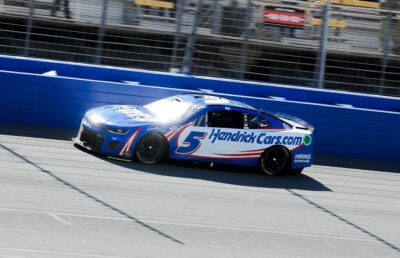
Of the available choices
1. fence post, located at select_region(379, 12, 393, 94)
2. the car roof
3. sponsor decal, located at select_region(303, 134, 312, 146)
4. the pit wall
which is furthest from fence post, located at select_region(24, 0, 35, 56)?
fence post, located at select_region(379, 12, 393, 94)

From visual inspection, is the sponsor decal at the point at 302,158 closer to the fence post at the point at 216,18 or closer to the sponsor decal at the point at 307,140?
the sponsor decal at the point at 307,140

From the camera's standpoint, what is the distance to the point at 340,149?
1641cm

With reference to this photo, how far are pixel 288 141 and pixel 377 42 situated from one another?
497cm

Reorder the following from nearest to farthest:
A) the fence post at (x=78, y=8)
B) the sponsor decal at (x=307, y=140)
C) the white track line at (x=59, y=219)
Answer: the white track line at (x=59, y=219)
the sponsor decal at (x=307, y=140)
the fence post at (x=78, y=8)

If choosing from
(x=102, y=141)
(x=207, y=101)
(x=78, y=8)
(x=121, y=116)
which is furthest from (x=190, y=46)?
(x=102, y=141)

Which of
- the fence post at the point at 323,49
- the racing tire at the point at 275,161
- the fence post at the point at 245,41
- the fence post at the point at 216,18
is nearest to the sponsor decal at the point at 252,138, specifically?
the racing tire at the point at 275,161

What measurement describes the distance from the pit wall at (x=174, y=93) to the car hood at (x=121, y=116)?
131 centimetres

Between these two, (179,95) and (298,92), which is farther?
(298,92)

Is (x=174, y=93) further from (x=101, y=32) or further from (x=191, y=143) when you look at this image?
(x=191, y=143)

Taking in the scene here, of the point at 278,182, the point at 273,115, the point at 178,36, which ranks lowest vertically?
the point at 278,182

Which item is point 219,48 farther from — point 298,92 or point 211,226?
point 211,226

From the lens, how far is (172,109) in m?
14.0

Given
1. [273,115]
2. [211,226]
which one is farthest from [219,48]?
[211,226]

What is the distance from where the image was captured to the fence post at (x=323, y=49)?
17.2 m
